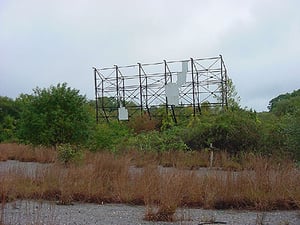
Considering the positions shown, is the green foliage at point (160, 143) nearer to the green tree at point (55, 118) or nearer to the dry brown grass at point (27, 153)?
the green tree at point (55, 118)

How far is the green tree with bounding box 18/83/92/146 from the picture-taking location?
88.6 feet

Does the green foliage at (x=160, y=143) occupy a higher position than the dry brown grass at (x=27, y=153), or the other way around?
the green foliage at (x=160, y=143)

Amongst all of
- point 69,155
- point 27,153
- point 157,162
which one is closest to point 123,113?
point 27,153

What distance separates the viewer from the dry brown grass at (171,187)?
1044 centimetres

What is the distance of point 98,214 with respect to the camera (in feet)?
31.9

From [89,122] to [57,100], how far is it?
2447 mm

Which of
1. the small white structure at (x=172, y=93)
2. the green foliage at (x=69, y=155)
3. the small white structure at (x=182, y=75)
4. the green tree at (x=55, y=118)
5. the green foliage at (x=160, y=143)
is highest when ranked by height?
the small white structure at (x=182, y=75)

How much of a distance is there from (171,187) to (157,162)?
916 cm

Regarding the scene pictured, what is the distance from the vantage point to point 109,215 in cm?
962

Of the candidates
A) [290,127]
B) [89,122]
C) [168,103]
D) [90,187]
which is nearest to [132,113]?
[168,103]

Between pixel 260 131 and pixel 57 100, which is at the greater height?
pixel 57 100

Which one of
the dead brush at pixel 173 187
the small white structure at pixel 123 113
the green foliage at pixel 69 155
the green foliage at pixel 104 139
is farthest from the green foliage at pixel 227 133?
the small white structure at pixel 123 113

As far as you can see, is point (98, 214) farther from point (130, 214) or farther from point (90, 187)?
point (90, 187)

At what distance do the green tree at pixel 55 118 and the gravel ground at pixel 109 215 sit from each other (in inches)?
643
